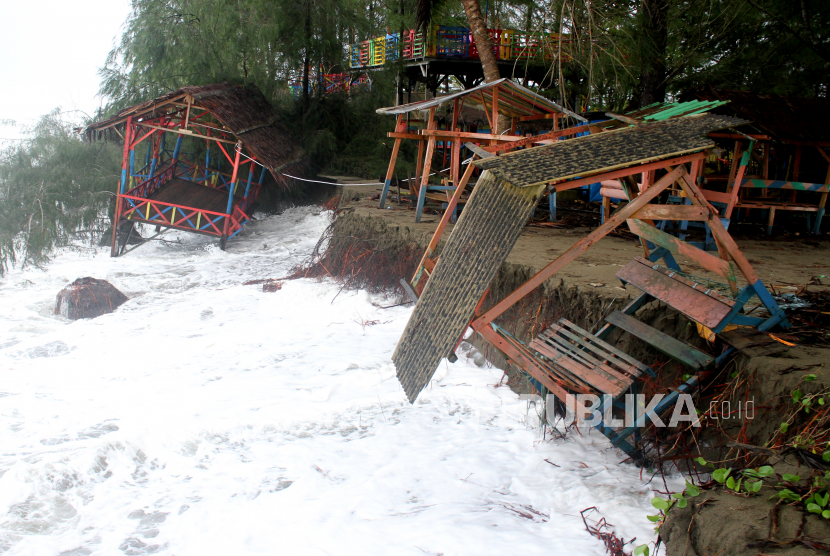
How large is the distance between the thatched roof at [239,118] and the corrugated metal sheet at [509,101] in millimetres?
4974

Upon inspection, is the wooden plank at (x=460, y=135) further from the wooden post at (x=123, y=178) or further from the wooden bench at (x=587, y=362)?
the wooden post at (x=123, y=178)

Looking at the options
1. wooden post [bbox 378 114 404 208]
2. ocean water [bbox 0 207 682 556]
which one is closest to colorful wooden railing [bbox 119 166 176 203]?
ocean water [bbox 0 207 682 556]

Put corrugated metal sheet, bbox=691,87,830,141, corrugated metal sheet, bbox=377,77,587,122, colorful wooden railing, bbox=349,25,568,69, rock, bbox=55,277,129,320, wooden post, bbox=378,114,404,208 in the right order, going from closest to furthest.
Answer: corrugated metal sheet, bbox=691,87,830,141 < corrugated metal sheet, bbox=377,77,587,122 < rock, bbox=55,277,129,320 < wooden post, bbox=378,114,404,208 < colorful wooden railing, bbox=349,25,568,69

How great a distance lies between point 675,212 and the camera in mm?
3883

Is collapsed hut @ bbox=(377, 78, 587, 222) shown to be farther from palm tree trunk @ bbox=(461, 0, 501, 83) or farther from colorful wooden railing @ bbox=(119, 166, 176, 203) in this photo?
colorful wooden railing @ bbox=(119, 166, 176, 203)

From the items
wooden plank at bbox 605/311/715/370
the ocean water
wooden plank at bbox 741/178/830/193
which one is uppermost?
wooden plank at bbox 741/178/830/193

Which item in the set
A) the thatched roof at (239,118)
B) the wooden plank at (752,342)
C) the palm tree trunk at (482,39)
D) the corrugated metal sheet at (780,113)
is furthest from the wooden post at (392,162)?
the wooden plank at (752,342)

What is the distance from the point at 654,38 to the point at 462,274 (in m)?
9.12

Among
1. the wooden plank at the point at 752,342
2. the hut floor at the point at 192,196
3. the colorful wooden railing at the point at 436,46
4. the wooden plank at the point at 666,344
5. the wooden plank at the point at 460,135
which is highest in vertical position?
the colorful wooden railing at the point at 436,46

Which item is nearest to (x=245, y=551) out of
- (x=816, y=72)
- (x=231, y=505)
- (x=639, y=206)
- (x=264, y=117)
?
(x=231, y=505)

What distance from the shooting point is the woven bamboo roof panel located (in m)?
3.55

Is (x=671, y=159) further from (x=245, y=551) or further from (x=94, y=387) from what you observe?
(x=94, y=387)

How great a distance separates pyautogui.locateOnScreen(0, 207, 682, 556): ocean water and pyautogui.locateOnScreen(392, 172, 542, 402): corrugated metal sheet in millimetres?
1213

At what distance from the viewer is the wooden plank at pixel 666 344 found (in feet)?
13.0
